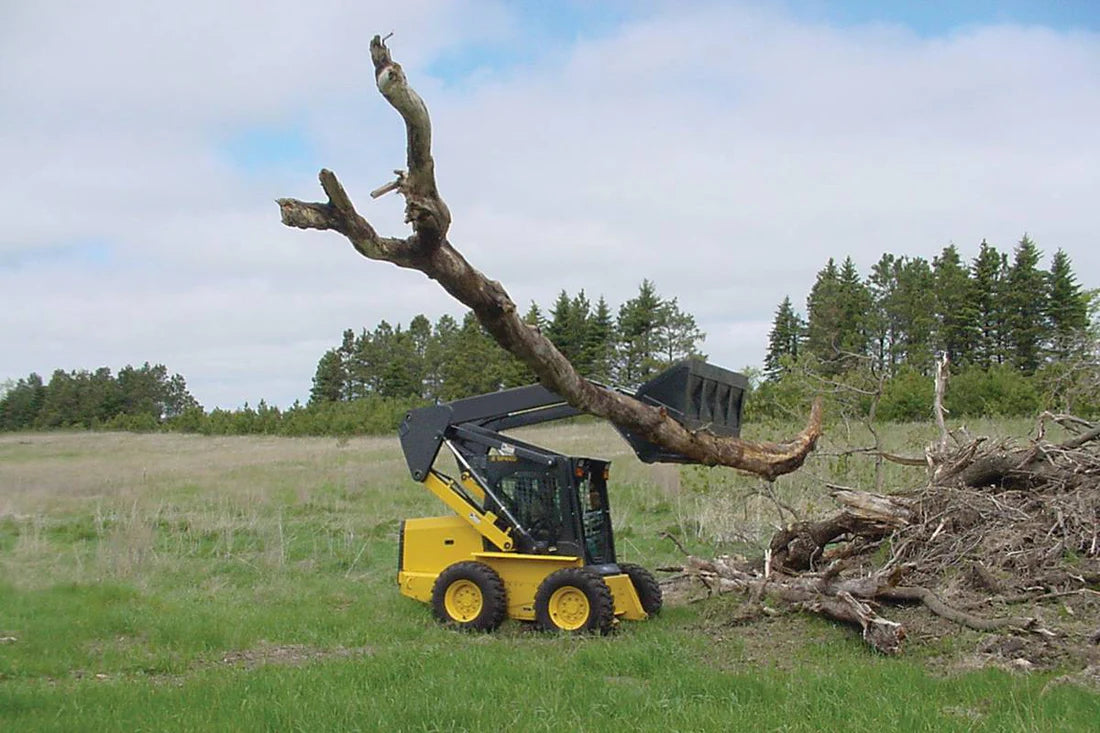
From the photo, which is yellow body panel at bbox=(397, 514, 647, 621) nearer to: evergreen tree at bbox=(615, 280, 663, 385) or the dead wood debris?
the dead wood debris

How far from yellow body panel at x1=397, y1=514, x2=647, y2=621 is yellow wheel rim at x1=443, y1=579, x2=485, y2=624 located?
31cm

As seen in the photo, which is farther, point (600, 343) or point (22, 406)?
point (22, 406)

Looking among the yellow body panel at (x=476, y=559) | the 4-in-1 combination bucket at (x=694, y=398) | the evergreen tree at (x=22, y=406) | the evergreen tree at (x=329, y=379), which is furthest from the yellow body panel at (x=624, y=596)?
the evergreen tree at (x=22, y=406)

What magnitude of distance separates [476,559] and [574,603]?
4.23 feet

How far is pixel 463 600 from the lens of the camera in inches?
406

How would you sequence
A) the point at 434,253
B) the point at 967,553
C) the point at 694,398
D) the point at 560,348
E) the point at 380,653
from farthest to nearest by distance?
the point at 560,348, the point at 967,553, the point at 380,653, the point at 694,398, the point at 434,253

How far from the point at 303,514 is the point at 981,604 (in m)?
14.9

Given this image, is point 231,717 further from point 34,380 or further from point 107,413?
point 34,380

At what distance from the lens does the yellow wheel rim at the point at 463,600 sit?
10.2 m

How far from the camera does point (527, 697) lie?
6906 mm

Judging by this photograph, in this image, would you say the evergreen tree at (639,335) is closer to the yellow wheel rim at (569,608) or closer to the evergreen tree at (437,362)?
the evergreen tree at (437,362)

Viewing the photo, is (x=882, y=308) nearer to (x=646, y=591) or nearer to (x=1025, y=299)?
(x=1025, y=299)

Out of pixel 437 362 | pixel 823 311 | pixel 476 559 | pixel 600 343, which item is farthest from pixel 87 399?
pixel 476 559

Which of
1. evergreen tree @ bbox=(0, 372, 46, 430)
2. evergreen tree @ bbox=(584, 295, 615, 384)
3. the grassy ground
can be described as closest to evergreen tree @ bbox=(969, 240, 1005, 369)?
evergreen tree @ bbox=(584, 295, 615, 384)
